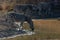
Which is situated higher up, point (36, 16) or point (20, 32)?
point (20, 32)

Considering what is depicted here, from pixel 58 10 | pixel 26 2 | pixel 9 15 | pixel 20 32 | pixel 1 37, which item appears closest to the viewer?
pixel 1 37

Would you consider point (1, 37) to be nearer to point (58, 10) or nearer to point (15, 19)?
point (15, 19)

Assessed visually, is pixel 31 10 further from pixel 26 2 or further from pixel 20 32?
pixel 20 32

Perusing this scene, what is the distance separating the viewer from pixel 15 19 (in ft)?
23.5

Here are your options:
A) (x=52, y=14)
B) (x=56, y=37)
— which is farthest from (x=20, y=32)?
(x=52, y=14)

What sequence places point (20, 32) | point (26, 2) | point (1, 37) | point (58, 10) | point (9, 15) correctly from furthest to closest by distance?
1. point (58, 10)
2. point (26, 2)
3. point (9, 15)
4. point (20, 32)
5. point (1, 37)

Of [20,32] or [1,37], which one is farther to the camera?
[20,32]

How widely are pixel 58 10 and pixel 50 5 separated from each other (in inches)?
19.9

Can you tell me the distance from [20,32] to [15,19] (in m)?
1.02

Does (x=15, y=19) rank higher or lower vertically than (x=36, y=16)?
higher

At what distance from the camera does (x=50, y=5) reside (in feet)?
36.4

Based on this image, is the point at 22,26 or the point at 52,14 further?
the point at 52,14

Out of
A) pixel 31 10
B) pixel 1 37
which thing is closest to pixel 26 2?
pixel 31 10

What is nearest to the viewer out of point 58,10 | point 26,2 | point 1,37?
point 1,37
